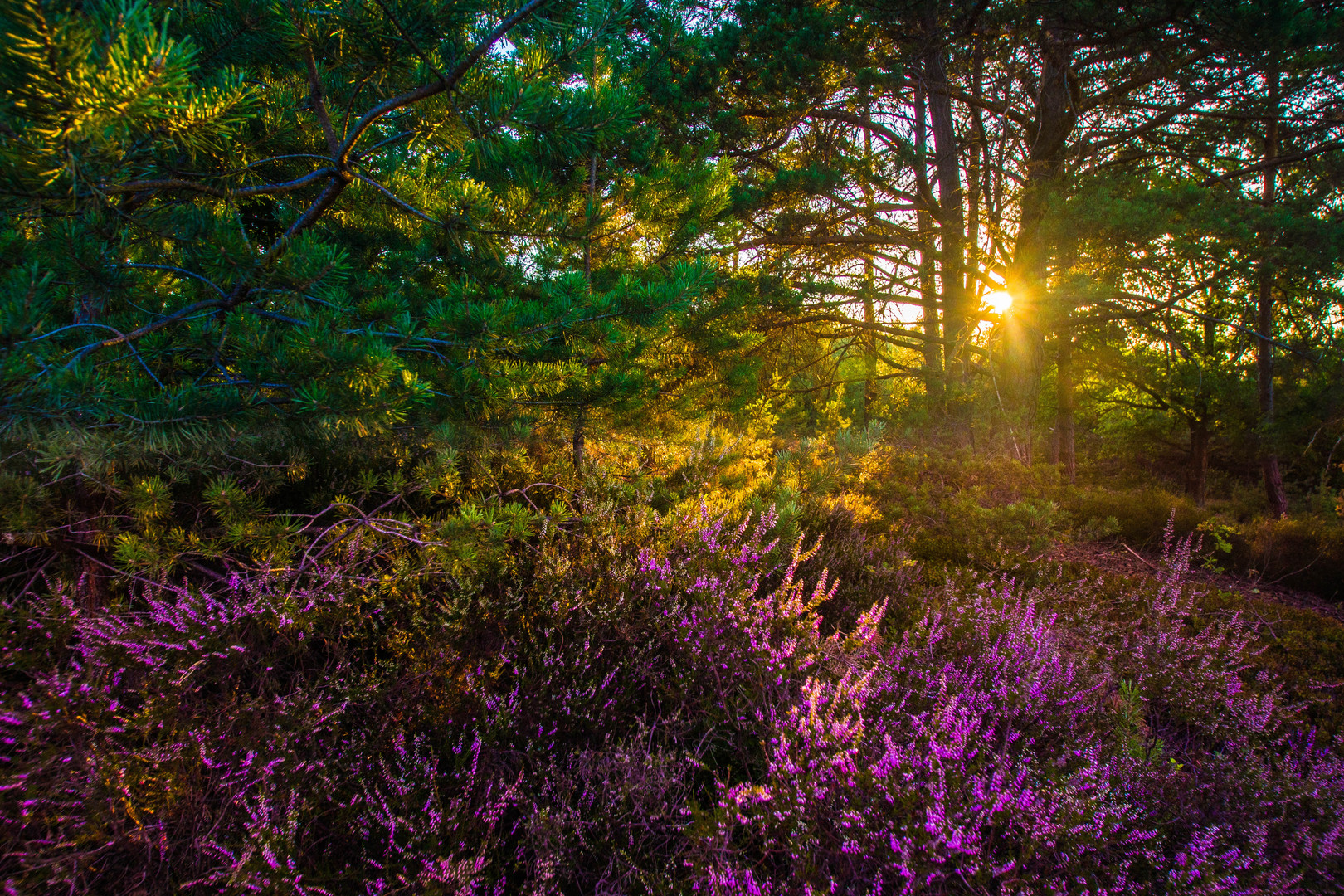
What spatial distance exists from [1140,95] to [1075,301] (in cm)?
346

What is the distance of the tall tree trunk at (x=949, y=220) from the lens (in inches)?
271

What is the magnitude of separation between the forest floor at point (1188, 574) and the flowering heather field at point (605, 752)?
98.8 inches

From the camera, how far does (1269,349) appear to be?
6.39m

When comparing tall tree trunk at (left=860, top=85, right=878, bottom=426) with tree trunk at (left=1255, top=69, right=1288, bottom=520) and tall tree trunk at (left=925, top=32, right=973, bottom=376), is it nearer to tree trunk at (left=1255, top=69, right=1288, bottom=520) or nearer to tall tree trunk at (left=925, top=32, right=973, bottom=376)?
tall tree trunk at (left=925, top=32, right=973, bottom=376)

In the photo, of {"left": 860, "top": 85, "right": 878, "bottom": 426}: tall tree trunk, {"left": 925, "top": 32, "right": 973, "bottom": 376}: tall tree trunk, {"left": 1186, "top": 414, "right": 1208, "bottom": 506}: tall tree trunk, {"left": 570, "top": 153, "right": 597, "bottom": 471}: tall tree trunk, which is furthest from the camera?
{"left": 1186, "top": 414, "right": 1208, "bottom": 506}: tall tree trunk

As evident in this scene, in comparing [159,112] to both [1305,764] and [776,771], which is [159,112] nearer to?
[776,771]

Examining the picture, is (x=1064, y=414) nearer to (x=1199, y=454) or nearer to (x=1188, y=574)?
(x=1199, y=454)

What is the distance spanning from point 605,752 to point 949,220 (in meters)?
8.35

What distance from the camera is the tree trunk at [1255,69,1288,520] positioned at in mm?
5664

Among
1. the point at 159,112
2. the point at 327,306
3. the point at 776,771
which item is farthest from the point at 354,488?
the point at 776,771

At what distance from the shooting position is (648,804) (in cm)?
168

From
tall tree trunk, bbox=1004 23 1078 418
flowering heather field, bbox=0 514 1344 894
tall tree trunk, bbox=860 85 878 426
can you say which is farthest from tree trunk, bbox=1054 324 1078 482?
flowering heather field, bbox=0 514 1344 894

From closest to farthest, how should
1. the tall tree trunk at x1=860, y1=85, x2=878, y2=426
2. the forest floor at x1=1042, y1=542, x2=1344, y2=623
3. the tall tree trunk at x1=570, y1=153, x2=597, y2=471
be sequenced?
the tall tree trunk at x1=570, y1=153, x2=597, y2=471 → the forest floor at x1=1042, y1=542, x2=1344, y2=623 → the tall tree trunk at x1=860, y1=85, x2=878, y2=426

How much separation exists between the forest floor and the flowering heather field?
8.23 feet
